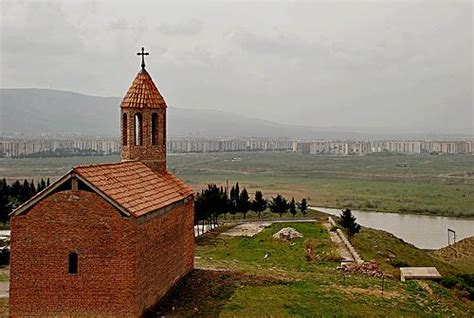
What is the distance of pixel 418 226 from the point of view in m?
54.4

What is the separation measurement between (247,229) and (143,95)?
23564 mm

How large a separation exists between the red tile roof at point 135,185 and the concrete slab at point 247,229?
19526mm

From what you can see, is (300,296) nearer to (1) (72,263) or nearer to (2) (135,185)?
(2) (135,185)

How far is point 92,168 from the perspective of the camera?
48.1 ft

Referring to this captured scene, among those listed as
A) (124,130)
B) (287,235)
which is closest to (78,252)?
(124,130)

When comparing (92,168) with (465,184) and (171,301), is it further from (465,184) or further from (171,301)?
(465,184)

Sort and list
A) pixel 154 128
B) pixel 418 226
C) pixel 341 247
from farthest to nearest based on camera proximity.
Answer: pixel 418 226 → pixel 341 247 → pixel 154 128

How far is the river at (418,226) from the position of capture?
1823 inches

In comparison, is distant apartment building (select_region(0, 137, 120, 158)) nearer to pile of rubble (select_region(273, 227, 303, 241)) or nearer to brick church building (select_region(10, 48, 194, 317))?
pile of rubble (select_region(273, 227, 303, 241))

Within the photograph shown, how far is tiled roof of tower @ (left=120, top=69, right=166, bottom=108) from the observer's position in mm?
18859

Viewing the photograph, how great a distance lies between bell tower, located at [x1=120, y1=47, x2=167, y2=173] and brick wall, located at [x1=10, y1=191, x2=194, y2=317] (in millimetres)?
5266

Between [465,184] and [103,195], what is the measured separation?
88074 mm

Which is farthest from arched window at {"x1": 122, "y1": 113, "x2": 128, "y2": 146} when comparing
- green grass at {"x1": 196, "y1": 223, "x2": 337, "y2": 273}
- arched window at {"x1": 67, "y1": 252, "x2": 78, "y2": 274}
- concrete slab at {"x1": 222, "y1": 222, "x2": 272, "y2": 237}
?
concrete slab at {"x1": 222, "y1": 222, "x2": 272, "y2": 237}

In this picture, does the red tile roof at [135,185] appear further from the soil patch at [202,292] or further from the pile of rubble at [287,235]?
the pile of rubble at [287,235]
